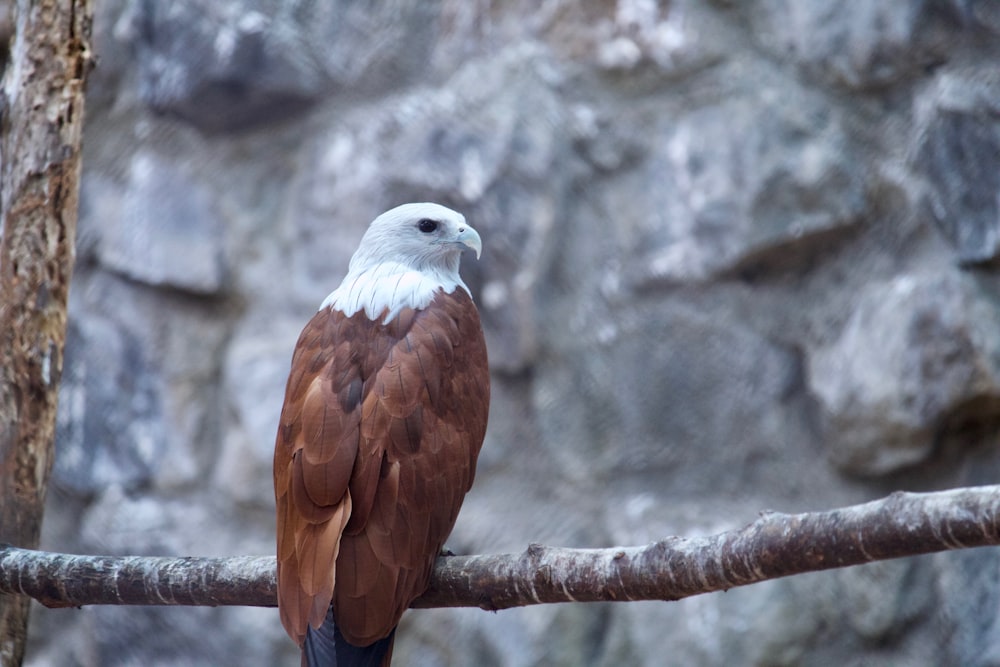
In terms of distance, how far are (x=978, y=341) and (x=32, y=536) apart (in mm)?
1802

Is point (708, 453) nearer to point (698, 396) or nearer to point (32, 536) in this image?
point (698, 396)

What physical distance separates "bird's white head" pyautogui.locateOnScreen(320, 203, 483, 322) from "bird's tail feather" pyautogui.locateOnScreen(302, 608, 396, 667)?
676 mm

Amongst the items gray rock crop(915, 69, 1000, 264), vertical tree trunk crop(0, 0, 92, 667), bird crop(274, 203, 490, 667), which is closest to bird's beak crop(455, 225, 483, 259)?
bird crop(274, 203, 490, 667)

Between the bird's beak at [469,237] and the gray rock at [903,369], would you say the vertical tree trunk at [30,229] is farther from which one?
the gray rock at [903,369]

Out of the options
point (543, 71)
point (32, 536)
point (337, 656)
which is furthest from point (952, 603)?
point (32, 536)

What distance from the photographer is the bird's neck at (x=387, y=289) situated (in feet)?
7.74

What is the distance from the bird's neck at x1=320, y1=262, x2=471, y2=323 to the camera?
7.74 ft

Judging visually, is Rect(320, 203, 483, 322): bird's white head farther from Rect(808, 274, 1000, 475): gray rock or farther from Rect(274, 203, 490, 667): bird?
Rect(808, 274, 1000, 475): gray rock

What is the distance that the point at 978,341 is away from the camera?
2.25 meters

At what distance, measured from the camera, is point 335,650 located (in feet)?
6.43

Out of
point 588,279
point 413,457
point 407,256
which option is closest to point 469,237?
point 407,256

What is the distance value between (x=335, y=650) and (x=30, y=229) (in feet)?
3.15

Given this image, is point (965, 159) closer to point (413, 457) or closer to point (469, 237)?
point (469, 237)

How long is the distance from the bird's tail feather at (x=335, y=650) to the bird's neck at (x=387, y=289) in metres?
0.61
